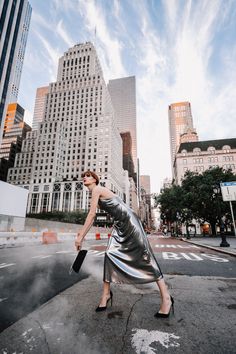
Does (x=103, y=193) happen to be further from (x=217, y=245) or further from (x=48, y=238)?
(x=48, y=238)

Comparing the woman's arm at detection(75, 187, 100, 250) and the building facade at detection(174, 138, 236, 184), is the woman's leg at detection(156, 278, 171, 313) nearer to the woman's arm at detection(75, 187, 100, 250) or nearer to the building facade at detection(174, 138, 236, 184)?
the woman's arm at detection(75, 187, 100, 250)

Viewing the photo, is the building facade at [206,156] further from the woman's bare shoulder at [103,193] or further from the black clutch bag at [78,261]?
the black clutch bag at [78,261]

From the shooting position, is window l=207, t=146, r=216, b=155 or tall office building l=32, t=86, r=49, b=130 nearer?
window l=207, t=146, r=216, b=155

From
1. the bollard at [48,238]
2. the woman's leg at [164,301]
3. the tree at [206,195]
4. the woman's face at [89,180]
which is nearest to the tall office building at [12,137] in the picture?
the tree at [206,195]

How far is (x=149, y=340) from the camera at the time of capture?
1.89 m

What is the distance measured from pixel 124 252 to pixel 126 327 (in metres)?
0.85

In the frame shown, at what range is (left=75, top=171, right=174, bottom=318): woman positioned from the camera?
268cm

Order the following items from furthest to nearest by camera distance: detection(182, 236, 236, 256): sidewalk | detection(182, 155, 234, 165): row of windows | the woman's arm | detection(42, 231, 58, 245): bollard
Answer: detection(182, 155, 234, 165): row of windows → detection(42, 231, 58, 245): bollard → detection(182, 236, 236, 256): sidewalk → the woman's arm

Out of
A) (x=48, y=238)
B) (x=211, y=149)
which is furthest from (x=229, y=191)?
(x=211, y=149)

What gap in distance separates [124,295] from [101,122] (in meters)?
114

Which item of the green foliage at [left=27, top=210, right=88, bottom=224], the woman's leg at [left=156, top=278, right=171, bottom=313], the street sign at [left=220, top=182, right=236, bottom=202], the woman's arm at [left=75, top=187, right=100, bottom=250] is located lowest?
the woman's leg at [left=156, top=278, right=171, bottom=313]

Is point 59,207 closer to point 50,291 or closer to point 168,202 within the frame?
point 168,202

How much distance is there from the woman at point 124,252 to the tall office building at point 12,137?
13672 cm

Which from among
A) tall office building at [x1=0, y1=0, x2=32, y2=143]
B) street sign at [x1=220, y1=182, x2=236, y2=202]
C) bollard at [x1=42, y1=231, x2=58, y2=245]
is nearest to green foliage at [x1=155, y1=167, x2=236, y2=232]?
street sign at [x1=220, y1=182, x2=236, y2=202]
